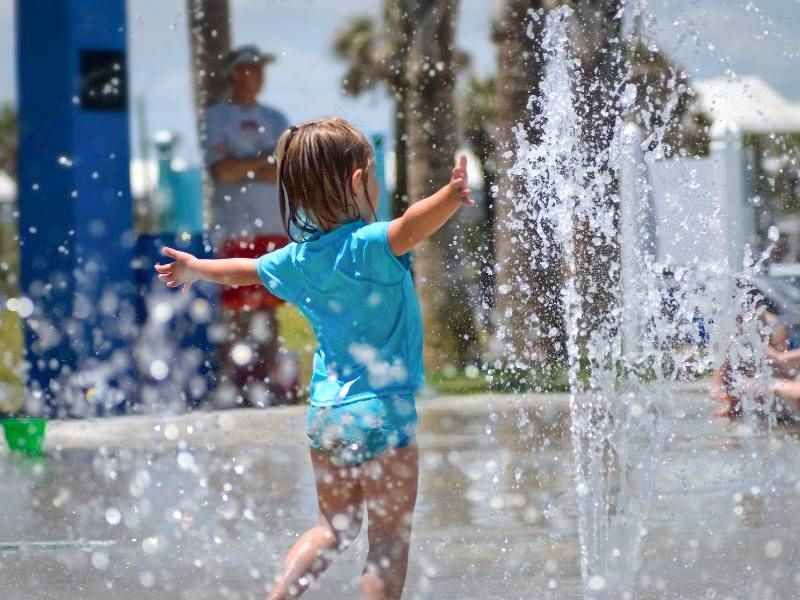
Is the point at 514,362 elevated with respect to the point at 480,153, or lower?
lower

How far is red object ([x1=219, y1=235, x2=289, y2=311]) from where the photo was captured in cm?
863

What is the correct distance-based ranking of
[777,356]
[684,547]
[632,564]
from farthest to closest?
[777,356] < [684,547] < [632,564]

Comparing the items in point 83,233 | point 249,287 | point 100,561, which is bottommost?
point 100,561

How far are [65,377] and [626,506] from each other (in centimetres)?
451

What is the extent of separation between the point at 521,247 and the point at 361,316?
7302 mm

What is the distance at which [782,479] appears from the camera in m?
6.05

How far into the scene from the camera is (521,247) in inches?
422

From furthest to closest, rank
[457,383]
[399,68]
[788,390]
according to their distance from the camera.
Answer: [399,68] < [457,383] < [788,390]

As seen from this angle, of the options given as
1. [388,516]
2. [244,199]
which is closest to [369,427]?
[388,516]

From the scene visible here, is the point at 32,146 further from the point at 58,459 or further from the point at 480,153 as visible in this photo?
the point at 480,153

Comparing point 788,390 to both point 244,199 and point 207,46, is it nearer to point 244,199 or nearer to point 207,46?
point 244,199

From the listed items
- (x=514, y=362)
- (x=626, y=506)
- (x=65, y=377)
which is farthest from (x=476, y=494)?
(x=514, y=362)

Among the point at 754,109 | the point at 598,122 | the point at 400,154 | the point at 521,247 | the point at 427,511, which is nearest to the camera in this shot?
the point at 427,511

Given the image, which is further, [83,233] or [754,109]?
[754,109]
